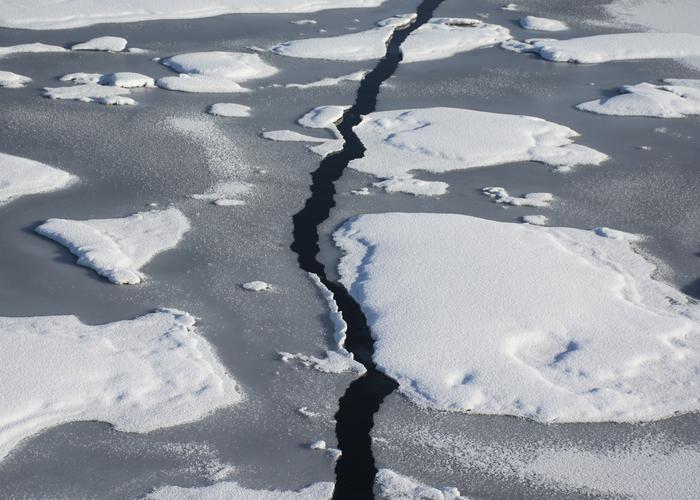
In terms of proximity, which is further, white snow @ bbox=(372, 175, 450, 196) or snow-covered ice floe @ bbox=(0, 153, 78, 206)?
white snow @ bbox=(372, 175, 450, 196)

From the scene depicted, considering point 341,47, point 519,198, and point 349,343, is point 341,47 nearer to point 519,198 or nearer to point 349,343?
point 519,198

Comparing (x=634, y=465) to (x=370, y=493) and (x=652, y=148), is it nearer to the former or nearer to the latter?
(x=370, y=493)

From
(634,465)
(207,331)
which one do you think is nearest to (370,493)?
(634,465)

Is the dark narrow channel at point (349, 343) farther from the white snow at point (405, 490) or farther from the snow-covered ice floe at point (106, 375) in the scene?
the snow-covered ice floe at point (106, 375)

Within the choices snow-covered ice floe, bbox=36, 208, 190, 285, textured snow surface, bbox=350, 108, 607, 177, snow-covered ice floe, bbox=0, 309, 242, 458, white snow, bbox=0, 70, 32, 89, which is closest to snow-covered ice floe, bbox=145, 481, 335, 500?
snow-covered ice floe, bbox=0, 309, 242, 458

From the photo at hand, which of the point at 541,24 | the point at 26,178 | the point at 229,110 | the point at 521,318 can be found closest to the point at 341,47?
the point at 229,110

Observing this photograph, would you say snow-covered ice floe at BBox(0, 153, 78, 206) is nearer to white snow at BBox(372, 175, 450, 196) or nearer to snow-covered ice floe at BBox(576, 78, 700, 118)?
white snow at BBox(372, 175, 450, 196)

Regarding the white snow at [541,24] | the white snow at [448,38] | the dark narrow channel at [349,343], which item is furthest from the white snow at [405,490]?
the white snow at [541,24]
